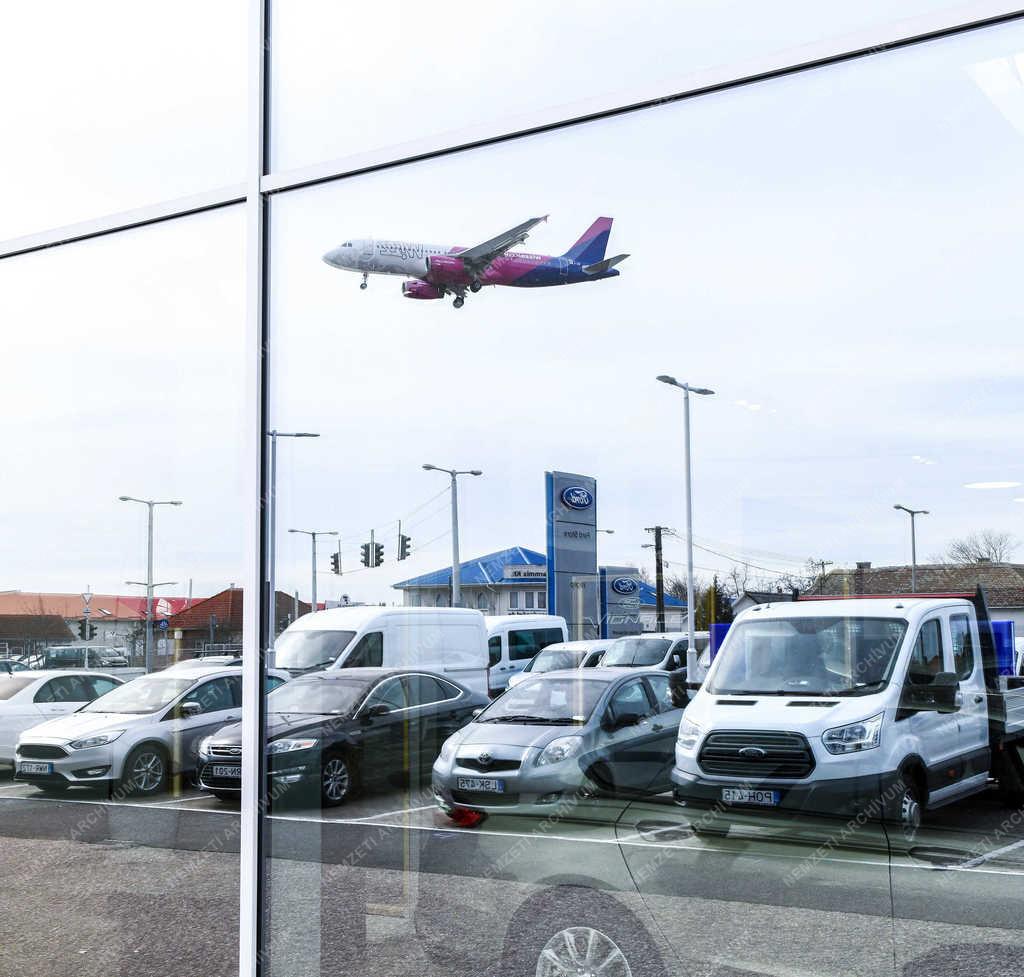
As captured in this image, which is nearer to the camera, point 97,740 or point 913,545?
point 913,545

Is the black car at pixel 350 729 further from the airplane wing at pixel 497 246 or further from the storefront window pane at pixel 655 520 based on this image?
the airplane wing at pixel 497 246

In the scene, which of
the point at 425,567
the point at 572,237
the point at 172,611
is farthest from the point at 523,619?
the point at 172,611

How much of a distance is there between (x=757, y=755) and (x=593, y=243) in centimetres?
140

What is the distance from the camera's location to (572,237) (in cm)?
316

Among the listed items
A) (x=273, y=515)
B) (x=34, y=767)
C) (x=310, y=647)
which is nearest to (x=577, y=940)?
(x=310, y=647)

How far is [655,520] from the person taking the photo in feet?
9.57

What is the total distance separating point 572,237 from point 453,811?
1.60 meters

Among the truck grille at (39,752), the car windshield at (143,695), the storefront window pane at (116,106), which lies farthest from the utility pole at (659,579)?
the truck grille at (39,752)

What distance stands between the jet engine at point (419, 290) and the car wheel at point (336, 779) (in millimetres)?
1376

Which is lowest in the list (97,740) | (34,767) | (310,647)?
(34,767)

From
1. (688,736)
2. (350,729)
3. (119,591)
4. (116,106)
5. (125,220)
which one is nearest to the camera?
(688,736)

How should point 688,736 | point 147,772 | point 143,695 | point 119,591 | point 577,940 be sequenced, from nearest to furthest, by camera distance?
point 688,736
point 577,940
point 147,772
point 143,695
point 119,591

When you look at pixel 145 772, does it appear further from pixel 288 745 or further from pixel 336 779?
pixel 336 779

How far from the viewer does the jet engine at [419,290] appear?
3.38 metres
